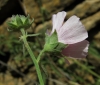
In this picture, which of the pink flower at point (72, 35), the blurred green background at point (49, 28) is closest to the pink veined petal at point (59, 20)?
the pink flower at point (72, 35)

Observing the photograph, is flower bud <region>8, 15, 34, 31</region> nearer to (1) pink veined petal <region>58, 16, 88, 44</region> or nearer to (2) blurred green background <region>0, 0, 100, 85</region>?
(1) pink veined petal <region>58, 16, 88, 44</region>

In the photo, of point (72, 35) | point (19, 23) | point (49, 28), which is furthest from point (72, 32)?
point (49, 28)

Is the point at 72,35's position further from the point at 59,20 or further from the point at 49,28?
the point at 49,28

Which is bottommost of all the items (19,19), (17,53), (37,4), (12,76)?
(12,76)

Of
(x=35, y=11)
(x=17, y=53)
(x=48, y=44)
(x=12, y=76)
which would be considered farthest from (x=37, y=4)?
(x=48, y=44)

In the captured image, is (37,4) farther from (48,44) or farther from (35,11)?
(48,44)

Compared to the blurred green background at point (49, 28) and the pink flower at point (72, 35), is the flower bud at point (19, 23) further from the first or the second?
the blurred green background at point (49, 28)

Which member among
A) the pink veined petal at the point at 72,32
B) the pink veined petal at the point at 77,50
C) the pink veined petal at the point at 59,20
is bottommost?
the pink veined petal at the point at 77,50
